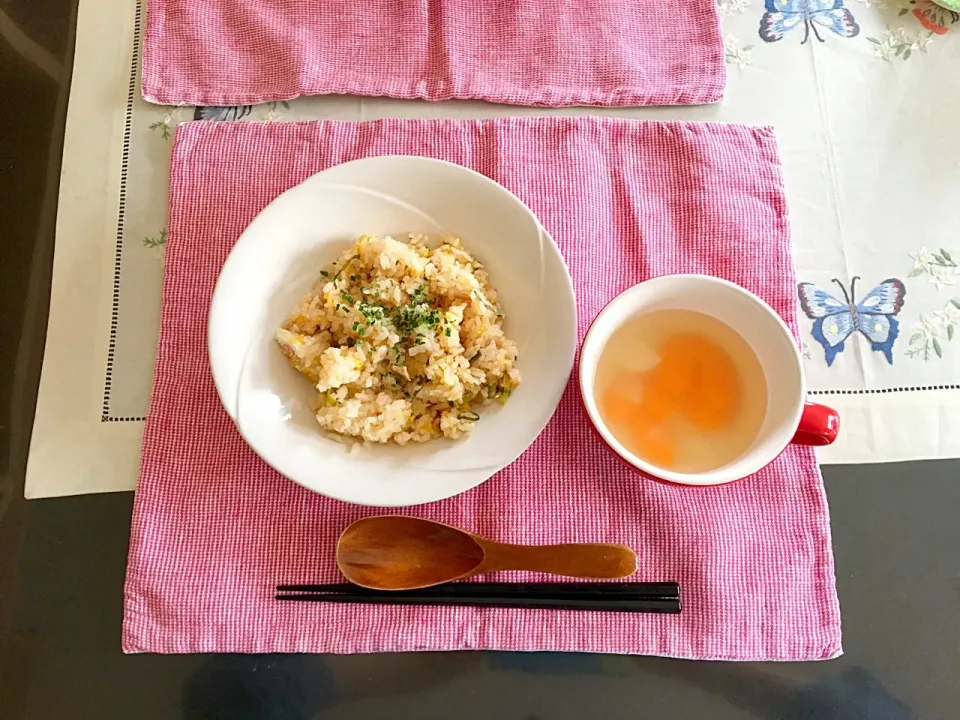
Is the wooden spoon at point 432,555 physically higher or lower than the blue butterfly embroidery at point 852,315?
lower

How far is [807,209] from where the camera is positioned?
1.12 m

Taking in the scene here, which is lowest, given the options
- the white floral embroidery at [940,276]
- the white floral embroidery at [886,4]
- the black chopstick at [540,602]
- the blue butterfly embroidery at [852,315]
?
the black chopstick at [540,602]

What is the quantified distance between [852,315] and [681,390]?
0.36 meters

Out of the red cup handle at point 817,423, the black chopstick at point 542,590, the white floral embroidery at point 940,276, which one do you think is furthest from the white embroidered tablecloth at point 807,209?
the black chopstick at point 542,590

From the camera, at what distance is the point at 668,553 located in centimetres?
96

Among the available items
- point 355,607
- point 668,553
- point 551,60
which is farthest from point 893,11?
point 355,607

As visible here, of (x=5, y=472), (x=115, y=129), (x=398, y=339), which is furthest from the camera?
(x=115, y=129)

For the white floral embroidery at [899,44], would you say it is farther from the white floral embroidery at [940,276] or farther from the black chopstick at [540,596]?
the black chopstick at [540,596]

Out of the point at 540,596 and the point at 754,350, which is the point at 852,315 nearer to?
the point at 754,350

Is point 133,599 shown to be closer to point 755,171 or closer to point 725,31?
point 755,171

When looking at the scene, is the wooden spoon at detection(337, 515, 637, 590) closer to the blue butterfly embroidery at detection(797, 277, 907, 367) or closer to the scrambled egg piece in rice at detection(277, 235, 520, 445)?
the scrambled egg piece in rice at detection(277, 235, 520, 445)

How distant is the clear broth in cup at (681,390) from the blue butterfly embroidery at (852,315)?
24 centimetres

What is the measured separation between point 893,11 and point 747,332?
0.74m

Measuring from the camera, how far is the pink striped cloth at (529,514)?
3.08ft
